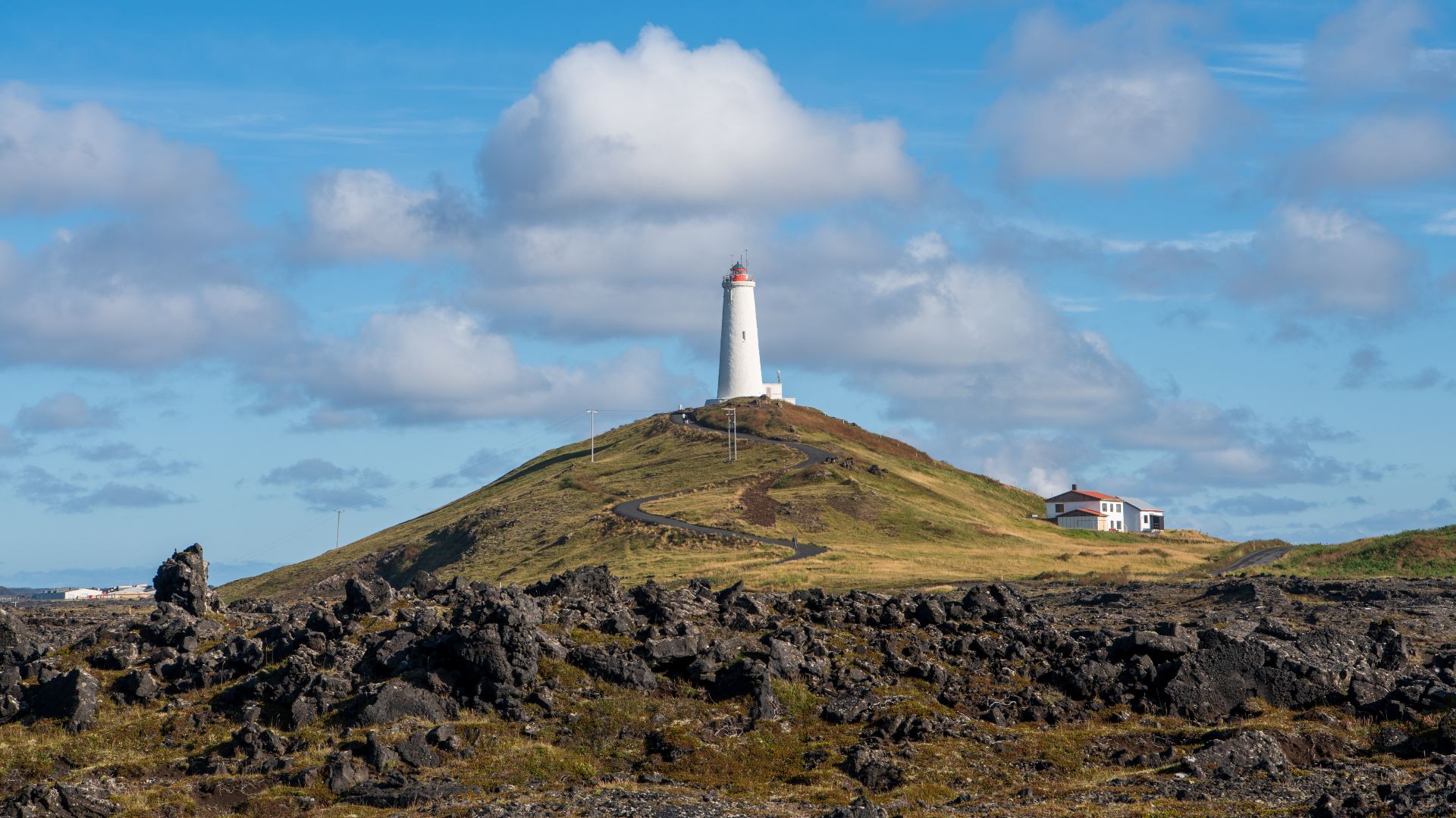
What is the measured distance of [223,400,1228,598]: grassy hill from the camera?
127188 millimetres

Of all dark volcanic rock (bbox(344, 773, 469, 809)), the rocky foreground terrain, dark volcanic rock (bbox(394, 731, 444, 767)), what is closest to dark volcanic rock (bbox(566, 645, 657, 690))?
the rocky foreground terrain

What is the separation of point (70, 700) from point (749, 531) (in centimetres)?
10038

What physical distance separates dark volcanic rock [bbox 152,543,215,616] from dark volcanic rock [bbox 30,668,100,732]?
490 inches

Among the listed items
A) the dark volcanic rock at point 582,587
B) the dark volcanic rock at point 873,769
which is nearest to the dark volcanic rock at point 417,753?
the dark volcanic rock at point 873,769

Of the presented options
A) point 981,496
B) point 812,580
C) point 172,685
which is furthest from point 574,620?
point 981,496

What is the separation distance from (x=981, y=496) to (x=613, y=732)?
155m

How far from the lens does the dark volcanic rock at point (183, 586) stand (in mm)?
62344

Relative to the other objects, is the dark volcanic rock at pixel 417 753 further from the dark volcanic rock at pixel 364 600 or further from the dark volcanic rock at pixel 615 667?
the dark volcanic rock at pixel 364 600

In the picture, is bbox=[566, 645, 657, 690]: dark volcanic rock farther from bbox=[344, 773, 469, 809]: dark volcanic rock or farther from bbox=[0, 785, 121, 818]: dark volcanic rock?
bbox=[0, 785, 121, 818]: dark volcanic rock

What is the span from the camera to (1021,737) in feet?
156

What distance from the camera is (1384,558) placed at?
401ft

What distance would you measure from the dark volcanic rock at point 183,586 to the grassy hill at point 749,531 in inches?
1994

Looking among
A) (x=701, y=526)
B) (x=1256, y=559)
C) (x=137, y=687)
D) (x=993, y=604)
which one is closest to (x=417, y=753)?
(x=137, y=687)

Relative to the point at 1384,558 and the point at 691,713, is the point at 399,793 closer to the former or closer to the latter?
the point at 691,713
